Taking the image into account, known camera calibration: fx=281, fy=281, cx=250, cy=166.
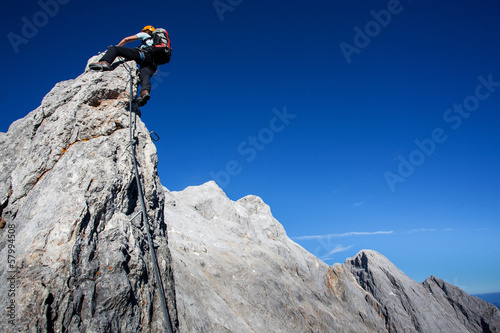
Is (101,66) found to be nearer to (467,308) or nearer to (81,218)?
(81,218)

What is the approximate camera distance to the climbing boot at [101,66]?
860cm

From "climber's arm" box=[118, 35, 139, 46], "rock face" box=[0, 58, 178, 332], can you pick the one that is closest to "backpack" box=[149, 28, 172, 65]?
"climber's arm" box=[118, 35, 139, 46]

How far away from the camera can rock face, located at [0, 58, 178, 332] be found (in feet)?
15.6

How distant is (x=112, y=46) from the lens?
893 centimetres

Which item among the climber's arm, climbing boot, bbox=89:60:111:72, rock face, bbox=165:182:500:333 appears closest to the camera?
climbing boot, bbox=89:60:111:72

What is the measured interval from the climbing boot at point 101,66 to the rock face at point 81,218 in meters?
0.25

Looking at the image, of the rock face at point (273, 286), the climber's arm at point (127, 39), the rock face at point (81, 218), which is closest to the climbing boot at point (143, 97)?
the rock face at point (81, 218)

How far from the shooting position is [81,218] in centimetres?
554

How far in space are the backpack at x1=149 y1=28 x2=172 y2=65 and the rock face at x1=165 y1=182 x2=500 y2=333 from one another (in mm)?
13948

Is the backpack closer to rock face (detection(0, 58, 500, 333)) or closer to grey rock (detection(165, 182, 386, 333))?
rock face (detection(0, 58, 500, 333))

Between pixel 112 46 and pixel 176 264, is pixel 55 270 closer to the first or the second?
pixel 112 46

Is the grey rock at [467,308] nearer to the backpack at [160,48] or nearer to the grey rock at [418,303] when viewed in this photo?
the grey rock at [418,303]

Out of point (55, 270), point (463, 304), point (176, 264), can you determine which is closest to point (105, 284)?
point (55, 270)

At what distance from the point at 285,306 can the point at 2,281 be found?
105 feet
